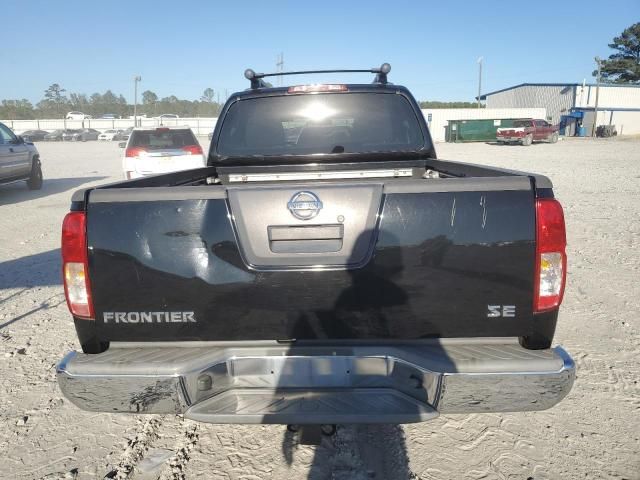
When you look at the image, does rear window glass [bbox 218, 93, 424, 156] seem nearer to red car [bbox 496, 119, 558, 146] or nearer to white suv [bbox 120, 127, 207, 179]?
white suv [bbox 120, 127, 207, 179]

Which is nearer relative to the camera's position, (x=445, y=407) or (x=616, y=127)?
(x=445, y=407)

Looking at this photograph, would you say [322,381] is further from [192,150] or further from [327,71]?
[192,150]

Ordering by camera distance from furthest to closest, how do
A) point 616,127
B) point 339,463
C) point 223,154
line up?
point 616,127
point 223,154
point 339,463

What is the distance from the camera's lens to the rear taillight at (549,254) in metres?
2.04

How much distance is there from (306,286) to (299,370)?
39 centimetres

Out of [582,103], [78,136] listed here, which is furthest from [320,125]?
[582,103]

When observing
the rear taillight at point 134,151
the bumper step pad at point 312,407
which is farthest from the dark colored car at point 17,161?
the bumper step pad at point 312,407

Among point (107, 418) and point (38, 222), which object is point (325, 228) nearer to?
point (107, 418)

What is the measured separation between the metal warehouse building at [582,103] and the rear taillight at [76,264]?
175 feet

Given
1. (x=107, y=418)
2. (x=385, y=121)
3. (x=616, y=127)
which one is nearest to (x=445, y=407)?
(x=107, y=418)

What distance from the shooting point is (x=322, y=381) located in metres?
2.15

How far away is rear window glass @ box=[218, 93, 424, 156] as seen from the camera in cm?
374

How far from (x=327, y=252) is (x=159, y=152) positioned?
9.55 m

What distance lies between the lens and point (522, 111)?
5178cm
